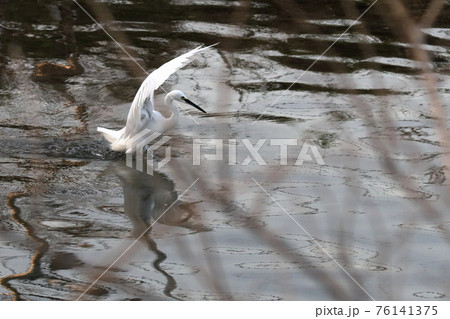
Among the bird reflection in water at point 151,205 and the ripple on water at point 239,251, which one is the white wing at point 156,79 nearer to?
the bird reflection in water at point 151,205

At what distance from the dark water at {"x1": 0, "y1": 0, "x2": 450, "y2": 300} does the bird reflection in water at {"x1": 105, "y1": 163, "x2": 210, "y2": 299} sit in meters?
0.01

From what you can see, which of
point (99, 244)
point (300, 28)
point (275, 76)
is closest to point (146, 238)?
point (99, 244)

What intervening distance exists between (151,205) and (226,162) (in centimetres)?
75

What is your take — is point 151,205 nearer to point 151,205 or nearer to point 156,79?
point 151,205

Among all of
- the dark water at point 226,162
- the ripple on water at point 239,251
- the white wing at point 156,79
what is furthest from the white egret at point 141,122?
the ripple on water at point 239,251

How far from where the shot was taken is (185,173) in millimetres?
6270

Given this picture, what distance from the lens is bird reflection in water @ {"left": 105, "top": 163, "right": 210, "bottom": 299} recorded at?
5605 mm

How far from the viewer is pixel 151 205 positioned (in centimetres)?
609

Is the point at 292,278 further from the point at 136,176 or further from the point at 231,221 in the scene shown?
the point at 136,176

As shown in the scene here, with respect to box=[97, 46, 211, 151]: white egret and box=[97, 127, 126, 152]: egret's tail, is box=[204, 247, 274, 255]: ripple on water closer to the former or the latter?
box=[97, 46, 211, 151]: white egret

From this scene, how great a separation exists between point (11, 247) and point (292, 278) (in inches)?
61.4

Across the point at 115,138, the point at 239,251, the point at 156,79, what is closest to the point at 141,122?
the point at 115,138

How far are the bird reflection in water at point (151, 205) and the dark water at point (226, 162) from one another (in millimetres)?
15

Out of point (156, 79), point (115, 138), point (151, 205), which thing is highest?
point (156, 79)
